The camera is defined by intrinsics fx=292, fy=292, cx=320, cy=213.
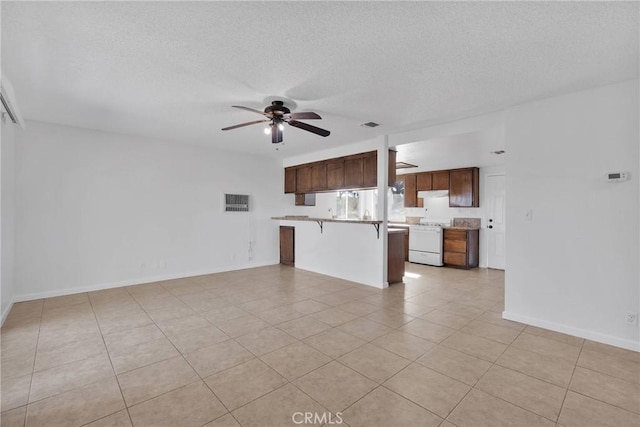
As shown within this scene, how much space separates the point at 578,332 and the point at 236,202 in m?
5.70

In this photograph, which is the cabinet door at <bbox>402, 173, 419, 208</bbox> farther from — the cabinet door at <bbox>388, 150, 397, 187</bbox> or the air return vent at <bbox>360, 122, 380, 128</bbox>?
the air return vent at <bbox>360, 122, 380, 128</bbox>

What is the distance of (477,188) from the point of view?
22.1 ft

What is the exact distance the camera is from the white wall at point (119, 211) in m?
4.15

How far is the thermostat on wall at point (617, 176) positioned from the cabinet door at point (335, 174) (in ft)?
12.1

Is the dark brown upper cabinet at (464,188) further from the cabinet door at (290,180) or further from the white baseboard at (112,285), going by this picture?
the white baseboard at (112,285)

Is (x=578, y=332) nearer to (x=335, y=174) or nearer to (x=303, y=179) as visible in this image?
(x=335, y=174)

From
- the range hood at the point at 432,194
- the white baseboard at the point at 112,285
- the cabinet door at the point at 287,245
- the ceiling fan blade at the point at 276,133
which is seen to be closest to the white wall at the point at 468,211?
the range hood at the point at 432,194

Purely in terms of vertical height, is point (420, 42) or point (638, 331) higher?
point (420, 42)

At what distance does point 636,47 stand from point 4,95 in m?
5.48

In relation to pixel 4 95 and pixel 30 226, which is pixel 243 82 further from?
pixel 30 226

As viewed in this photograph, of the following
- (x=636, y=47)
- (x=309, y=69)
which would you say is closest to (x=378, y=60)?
(x=309, y=69)

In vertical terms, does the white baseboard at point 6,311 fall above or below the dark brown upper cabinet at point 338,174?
below

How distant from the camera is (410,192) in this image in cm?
784

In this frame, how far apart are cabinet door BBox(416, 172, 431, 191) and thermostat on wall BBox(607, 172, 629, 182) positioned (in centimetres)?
465
